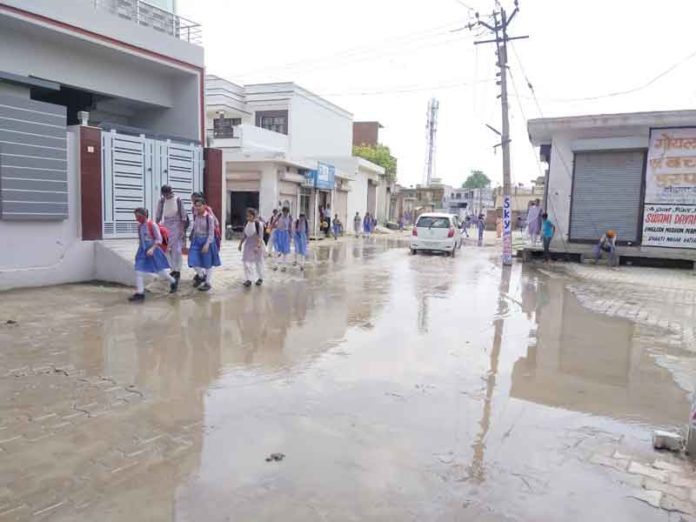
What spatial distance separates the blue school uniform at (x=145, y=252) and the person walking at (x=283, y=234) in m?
6.25

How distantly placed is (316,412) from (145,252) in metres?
5.39

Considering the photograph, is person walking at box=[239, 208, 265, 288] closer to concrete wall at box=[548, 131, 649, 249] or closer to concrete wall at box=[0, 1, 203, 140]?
concrete wall at box=[0, 1, 203, 140]

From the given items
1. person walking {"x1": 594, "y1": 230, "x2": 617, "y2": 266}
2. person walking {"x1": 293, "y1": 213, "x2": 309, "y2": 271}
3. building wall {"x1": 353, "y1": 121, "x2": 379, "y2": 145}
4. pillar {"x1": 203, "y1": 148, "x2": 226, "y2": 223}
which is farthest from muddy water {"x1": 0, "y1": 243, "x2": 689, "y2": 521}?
building wall {"x1": 353, "y1": 121, "x2": 379, "y2": 145}

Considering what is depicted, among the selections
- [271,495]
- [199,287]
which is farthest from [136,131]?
[271,495]

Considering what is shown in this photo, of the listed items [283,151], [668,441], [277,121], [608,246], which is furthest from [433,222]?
[668,441]

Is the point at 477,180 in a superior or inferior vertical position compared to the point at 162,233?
superior

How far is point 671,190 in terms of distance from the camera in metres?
17.1

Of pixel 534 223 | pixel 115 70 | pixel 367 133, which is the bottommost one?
pixel 534 223

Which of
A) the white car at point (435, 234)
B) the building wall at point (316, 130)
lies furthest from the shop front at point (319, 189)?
the white car at point (435, 234)

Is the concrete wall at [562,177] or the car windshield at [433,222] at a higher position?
the concrete wall at [562,177]

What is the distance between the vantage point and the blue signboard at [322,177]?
2773cm

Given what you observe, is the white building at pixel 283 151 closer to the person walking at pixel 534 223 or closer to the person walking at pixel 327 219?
the person walking at pixel 327 219

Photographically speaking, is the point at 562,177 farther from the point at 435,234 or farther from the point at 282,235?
the point at 282,235

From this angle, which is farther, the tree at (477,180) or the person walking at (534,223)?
the tree at (477,180)
